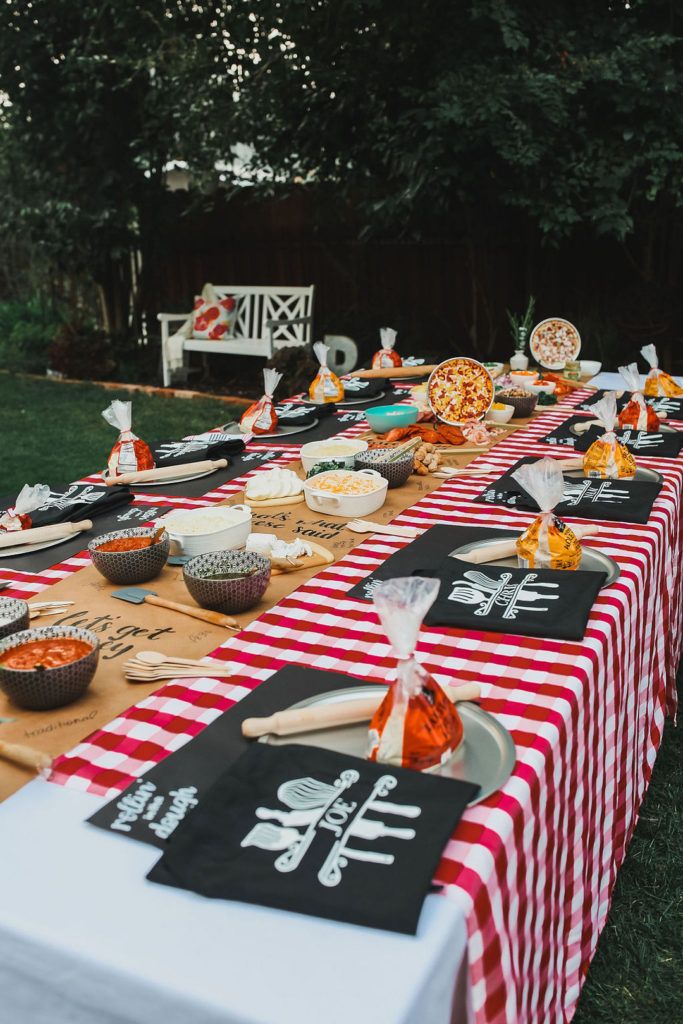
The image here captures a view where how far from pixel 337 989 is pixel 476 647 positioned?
0.75 m

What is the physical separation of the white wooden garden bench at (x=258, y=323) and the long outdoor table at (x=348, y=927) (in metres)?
6.24

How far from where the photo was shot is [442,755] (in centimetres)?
112

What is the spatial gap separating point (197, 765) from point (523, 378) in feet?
9.17

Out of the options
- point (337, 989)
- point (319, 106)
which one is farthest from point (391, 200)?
point (337, 989)

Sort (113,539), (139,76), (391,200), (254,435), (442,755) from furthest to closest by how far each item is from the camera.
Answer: (139,76) → (391,200) → (254,435) → (113,539) → (442,755)

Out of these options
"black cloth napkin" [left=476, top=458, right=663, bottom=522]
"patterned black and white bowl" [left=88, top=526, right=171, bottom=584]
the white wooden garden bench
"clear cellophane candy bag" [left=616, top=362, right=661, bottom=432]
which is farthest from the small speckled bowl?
the white wooden garden bench

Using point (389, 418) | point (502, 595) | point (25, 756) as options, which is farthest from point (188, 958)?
point (389, 418)

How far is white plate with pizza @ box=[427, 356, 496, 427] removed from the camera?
3.07 meters

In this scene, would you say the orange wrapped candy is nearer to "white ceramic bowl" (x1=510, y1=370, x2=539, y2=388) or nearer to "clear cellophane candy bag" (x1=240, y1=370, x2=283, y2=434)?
"clear cellophane candy bag" (x1=240, y1=370, x2=283, y2=434)

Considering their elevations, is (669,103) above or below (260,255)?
above

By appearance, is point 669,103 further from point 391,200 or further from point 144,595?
point 144,595

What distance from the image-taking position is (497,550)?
1.88 m

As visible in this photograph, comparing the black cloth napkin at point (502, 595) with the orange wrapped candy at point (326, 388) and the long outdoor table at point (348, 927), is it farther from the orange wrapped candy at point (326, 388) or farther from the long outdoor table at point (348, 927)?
the orange wrapped candy at point (326, 388)

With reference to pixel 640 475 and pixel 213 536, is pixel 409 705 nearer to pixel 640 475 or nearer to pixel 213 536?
pixel 213 536
